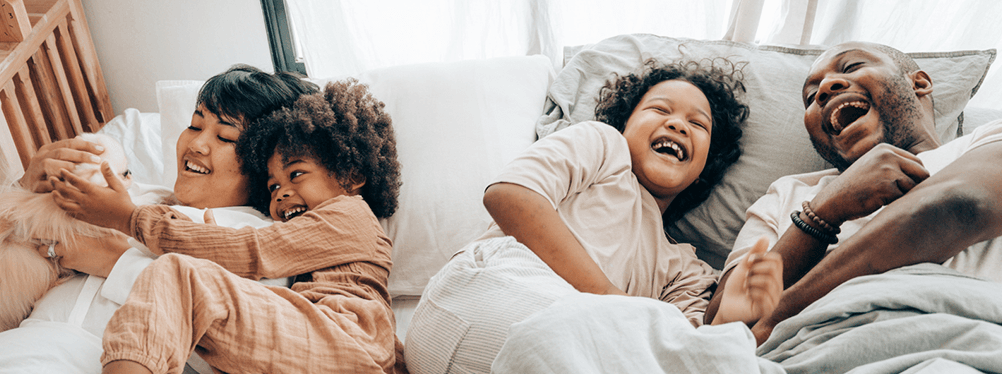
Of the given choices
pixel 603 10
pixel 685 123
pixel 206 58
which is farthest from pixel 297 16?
pixel 685 123

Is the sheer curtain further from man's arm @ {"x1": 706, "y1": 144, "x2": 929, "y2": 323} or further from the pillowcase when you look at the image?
man's arm @ {"x1": 706, "y1": 144, "x2": 929, "y2": 323}

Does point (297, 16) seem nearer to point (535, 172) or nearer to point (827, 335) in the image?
point (535, 172)

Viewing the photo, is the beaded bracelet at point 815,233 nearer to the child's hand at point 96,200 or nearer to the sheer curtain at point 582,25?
the sheer curtain at point 582,25

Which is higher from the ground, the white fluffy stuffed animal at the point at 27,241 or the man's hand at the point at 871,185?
the man's hand at the point at 871,185

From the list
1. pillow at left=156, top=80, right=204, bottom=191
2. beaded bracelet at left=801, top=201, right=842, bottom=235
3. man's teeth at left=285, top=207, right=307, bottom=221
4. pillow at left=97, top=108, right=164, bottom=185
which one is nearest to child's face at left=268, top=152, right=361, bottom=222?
man's teeth at left=285, top=207, right=307, bottom=221

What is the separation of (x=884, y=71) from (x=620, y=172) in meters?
0.61

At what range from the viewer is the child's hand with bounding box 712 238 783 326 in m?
A: 0.72

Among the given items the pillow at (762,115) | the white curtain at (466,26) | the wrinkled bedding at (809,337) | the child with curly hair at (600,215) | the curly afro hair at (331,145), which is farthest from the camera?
the white curtain at (466,26)

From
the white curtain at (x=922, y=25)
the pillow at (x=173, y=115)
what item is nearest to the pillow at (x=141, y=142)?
the pillow at (x=173, y=115)

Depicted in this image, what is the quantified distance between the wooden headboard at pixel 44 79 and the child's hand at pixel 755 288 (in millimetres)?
1857

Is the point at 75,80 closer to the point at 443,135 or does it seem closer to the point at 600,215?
the point at 443,135

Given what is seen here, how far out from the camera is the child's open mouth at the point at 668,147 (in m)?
1.25

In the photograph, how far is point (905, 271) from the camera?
0.79 meters

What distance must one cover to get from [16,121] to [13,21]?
1.17 feet
